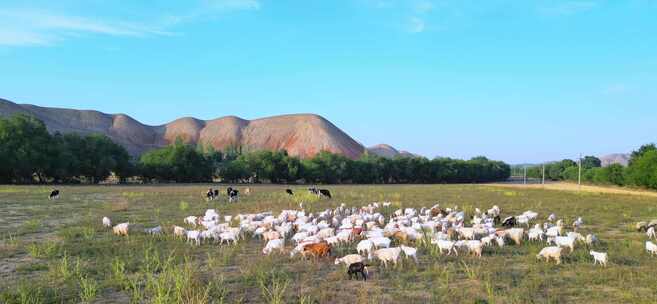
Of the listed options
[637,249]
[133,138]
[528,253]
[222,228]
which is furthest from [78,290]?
[133,138]

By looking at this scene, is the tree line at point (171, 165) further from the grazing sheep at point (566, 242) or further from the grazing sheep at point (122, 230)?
the grazing sheep at point (566, 242)

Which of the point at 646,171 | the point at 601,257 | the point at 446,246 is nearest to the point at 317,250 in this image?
the point at 446,246

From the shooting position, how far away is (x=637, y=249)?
13.9 m

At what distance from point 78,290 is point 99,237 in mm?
6946

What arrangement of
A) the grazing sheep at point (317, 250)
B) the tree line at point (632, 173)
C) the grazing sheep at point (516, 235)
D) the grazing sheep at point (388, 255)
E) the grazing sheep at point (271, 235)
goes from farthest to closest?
the tree line at point (632, 173), the grazing sheep at point (271, 235), the grazing sheep at point (516, 235), the grazing sheep at point (317, 250), the grazing sheep at point (388, 255)

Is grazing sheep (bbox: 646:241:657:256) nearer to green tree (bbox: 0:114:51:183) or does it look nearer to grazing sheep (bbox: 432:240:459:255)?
grazing sheep (bbox: 432:240:459:255)

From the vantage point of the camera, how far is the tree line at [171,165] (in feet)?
195

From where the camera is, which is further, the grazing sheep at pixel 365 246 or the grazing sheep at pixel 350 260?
the grazing sheep at pixel 365 246

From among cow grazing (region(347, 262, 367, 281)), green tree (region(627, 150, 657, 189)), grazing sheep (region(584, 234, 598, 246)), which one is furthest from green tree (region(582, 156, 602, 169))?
cow grazing (region(347, 262, 367, 281))

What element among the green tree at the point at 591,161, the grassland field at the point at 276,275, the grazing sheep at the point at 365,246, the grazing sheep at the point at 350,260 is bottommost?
the grassland field at the point at 276,275

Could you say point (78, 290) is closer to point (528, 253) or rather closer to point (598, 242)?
point (528, 253)

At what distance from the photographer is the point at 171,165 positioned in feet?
259

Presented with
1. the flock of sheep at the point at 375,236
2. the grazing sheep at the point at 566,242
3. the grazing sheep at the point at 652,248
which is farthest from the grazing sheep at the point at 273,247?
the grazing sheep at the point at 652,248

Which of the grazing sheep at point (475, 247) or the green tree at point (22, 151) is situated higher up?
the green tree at point (22, 151)
